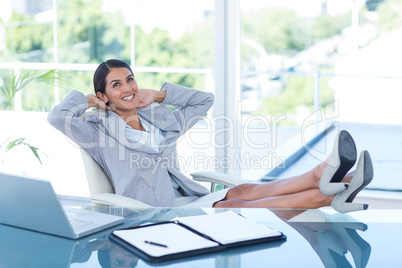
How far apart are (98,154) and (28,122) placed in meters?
2.05

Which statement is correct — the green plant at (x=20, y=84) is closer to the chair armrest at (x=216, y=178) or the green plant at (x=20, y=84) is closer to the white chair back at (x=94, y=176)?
the white chair back at (x=94, y=176)

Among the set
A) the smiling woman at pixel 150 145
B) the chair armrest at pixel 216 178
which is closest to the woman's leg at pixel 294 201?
the smiling woman at pixel 150 145

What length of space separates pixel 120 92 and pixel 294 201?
1.05m

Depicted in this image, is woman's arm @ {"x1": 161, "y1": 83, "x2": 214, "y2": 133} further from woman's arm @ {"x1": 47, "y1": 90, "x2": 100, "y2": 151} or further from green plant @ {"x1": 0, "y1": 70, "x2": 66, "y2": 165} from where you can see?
green plant @ {"x1": 0, "y1": 70, "x2": 66, "y2": 165}

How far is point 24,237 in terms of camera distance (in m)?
1.55

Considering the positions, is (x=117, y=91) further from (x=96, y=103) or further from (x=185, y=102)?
(x=185, y=102)

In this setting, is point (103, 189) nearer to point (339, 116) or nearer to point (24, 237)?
point (24, 237)

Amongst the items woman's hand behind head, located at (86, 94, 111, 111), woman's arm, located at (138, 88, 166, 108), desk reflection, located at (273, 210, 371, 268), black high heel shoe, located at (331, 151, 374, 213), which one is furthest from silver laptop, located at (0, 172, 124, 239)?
woman's arm, located at (138, 88, 166, 108)

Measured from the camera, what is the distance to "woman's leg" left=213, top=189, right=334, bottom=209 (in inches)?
90.5

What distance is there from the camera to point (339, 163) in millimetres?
2160

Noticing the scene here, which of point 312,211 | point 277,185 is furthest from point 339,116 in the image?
point 312,211

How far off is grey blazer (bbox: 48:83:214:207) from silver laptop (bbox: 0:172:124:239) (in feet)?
3.18

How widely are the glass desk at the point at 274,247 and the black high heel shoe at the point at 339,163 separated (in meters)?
0.38
